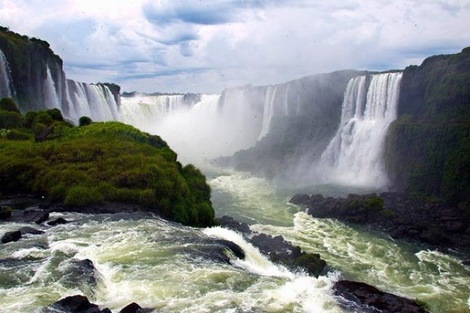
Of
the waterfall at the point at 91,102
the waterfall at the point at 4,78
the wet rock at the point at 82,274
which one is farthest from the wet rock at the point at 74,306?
the waterfall at the point at 91,102

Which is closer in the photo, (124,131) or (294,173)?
(124,131)

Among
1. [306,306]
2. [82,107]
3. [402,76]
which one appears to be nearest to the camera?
[306,306]

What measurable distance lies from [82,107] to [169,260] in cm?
5184

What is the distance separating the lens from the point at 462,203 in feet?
124

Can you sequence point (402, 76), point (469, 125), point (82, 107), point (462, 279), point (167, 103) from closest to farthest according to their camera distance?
point (462, 279), point (469, 125), point (402, 76), point (82, 107), point (167, 103)

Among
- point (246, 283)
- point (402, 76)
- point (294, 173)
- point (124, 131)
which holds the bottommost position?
point (294, 173)

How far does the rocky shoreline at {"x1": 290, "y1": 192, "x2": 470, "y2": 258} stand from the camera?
3195 centimetres

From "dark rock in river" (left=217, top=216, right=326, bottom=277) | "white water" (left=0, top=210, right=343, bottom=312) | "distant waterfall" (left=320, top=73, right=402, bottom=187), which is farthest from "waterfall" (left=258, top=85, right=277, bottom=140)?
"white water" (left=0, top=210, right=343, bottom=312)

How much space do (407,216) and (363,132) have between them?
19.7m

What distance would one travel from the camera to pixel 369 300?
1456 cm

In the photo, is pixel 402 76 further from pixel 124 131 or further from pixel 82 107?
pixel 82 107

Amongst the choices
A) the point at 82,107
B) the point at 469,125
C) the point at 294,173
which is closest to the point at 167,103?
the point at 82,107

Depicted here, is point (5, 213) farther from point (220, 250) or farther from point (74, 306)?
point (74, 306)

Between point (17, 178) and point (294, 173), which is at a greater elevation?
point (17, 178)
